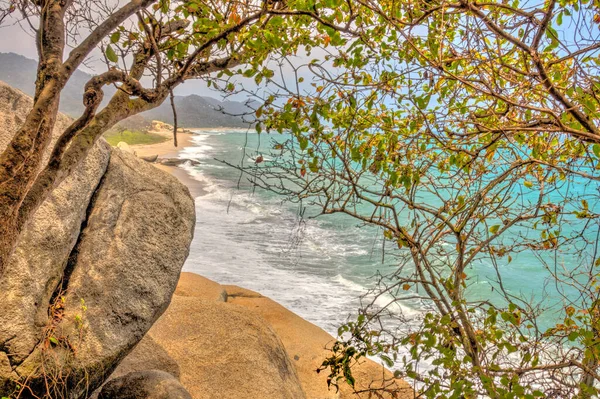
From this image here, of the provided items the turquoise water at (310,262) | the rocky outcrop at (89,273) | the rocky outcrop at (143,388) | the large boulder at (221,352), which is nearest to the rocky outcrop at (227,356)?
the large boulder at (221,352)

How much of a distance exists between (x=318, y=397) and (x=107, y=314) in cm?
331

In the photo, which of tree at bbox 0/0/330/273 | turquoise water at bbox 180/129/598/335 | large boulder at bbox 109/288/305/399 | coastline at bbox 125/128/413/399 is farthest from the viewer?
turquoise water at bbox 180/129/598/335

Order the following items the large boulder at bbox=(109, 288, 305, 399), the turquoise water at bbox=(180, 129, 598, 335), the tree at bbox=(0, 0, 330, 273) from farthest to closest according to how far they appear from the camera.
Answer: the turquoise water at bbox=(180, 129, 598, 335), the large boulder at bbox=(109, 288, 305, 399), the tree at bbox=(0, 0, 330, 273)

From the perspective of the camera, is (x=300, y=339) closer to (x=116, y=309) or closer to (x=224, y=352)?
(x=224, y=352)

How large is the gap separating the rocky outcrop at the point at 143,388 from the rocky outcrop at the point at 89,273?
198 millimetres

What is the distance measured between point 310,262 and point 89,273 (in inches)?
426

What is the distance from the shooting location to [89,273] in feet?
12.6

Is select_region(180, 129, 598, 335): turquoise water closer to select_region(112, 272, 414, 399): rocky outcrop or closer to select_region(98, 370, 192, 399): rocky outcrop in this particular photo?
select_region(112, 272, 414, 399): rocky outcrop

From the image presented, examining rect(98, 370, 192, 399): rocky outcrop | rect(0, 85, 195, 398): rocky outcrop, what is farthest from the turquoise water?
rect(98, 370, 192, 399): rocky outcrop

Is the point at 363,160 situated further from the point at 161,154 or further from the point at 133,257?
the point at 161,154

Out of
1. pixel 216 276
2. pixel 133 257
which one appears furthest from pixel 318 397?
pixel 216 276

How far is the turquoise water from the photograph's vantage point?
11.1 metres

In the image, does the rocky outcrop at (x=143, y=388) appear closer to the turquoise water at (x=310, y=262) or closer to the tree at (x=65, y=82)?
the tree at (x=65, y=82)

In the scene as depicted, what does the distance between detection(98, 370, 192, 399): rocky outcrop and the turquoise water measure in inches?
146
